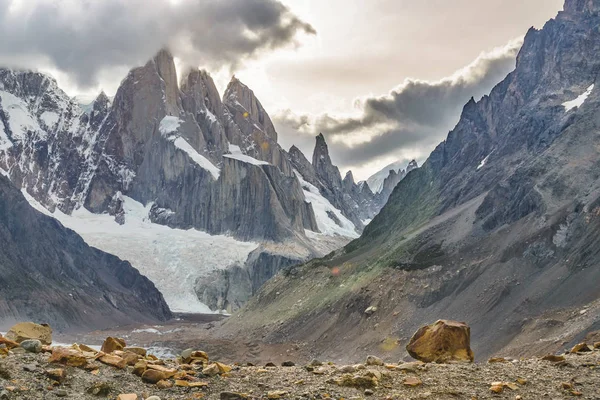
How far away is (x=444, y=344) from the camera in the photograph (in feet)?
78.1

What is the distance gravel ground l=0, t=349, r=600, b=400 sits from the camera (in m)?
13.2

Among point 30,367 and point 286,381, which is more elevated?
point 30,367

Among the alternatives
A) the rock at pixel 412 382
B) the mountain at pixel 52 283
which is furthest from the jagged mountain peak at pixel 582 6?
the mountain at pixel 52 283

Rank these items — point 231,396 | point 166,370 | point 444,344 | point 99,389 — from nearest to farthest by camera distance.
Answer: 1. point 99,389
2. point 231,396
3. point 166,370
4. point 444,344

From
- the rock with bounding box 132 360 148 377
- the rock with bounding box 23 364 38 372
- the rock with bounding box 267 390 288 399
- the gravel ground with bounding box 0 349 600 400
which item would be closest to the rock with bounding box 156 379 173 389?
the gravel ground with bounding box 0 349 600 400

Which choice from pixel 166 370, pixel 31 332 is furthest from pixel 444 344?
pixel 31 332

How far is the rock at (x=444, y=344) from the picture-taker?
2352cm

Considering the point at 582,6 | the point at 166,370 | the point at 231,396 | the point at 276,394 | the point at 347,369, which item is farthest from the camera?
the point at 582,6

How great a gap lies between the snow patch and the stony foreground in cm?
9339

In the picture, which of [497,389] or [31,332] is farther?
[31,332]

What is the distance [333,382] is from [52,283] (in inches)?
6156

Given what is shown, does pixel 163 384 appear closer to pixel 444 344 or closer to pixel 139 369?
pixel 139 369

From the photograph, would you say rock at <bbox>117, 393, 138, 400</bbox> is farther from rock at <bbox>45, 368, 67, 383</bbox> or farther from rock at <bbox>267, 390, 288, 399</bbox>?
rock at <bbox>267, 390, 288, 399</bbox>

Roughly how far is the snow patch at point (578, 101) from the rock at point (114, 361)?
100948mm
